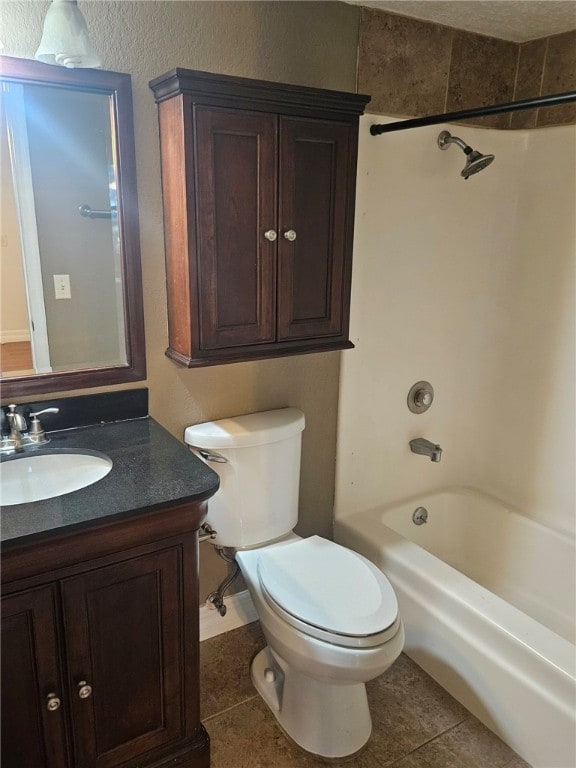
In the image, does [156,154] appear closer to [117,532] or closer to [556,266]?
[117,532]

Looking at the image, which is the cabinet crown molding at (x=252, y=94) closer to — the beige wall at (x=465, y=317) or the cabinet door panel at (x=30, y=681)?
the beige wall at (x=465, y=317)

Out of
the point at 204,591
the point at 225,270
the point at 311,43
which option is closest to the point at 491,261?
the point at 311,43

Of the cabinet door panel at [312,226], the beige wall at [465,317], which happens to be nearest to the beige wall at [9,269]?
the cabinet door panel at [312,226]

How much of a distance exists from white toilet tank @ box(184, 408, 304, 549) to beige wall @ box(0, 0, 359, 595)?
9cm

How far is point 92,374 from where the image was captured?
62.6 inches

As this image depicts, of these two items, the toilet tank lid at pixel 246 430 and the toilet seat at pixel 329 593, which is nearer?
the toilet seat at pixel 329 593

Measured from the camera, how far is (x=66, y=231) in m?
1.53

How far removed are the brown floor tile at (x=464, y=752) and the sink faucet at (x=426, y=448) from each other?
888 millimetres

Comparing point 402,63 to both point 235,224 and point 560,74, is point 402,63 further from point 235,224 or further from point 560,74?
point 235,224

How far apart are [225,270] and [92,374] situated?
467 mm

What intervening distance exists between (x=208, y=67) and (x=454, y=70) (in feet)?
3.02

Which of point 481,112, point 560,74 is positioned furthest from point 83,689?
point 560,74

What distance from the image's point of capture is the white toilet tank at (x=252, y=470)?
175 cm

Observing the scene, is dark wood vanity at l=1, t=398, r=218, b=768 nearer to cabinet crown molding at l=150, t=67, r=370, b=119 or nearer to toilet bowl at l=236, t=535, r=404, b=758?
toilet bowl at l=236, t=535, r=404, b=758
